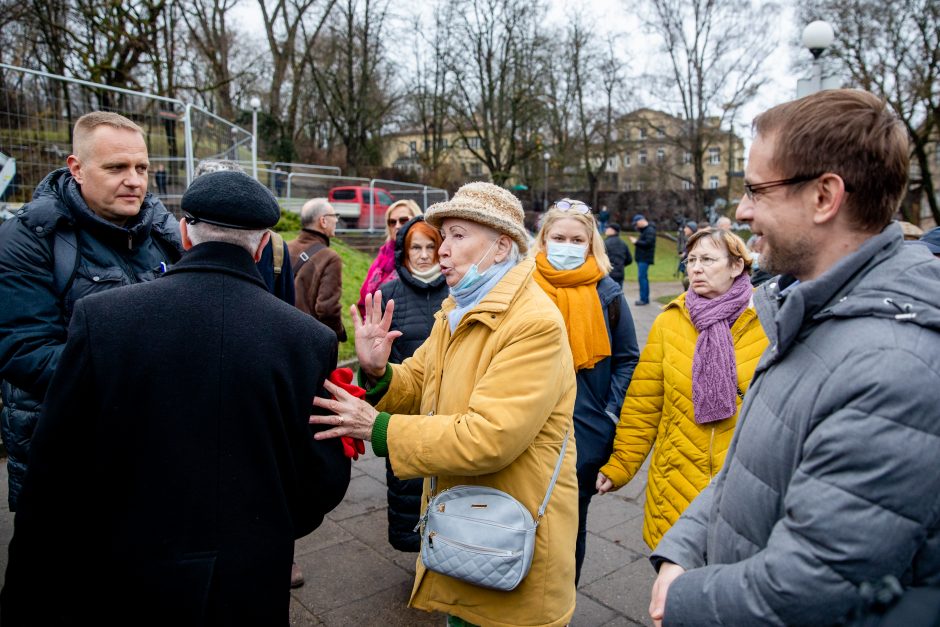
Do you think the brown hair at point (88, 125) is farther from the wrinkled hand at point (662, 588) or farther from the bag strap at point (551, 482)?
the wrinkled hand at point (662, 588)

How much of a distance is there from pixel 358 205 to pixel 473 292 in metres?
16.1

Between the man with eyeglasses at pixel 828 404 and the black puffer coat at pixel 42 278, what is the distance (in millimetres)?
2266

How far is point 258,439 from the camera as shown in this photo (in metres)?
1.74

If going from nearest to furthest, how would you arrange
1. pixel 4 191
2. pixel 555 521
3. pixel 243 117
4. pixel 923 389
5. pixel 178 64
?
pixel 923 389, pixel 555 521, pixel 4 191, pixel 178 64, pixel 243 117

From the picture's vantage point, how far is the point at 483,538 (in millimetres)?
2127

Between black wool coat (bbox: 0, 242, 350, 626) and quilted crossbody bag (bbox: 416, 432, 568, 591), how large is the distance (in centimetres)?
62

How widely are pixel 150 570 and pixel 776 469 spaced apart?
5.04 ft

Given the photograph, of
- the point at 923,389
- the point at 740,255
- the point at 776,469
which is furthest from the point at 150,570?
the point at 740,255

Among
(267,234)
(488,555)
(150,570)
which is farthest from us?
(488,555)

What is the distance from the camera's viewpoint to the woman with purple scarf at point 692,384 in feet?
9.43

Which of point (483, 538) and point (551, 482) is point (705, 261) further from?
point (483, 538)

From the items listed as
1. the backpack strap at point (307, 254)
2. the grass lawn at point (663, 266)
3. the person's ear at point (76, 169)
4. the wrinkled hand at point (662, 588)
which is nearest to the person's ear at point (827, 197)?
the wrinkled hand at point (662, 588)

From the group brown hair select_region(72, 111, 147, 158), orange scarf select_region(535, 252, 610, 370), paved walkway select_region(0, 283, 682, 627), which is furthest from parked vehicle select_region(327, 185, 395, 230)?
brown hair select_region(72, 111, 147, 158)

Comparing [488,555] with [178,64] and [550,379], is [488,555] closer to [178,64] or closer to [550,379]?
[550,379]
